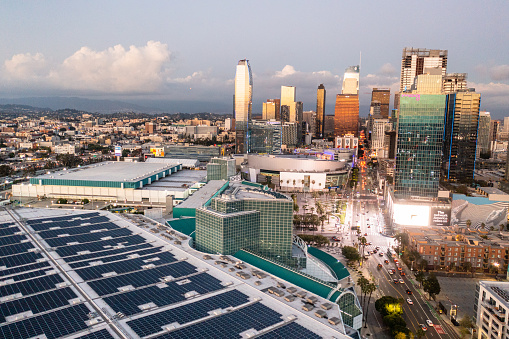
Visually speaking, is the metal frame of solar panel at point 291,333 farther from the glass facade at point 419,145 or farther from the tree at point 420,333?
the glass facade at point 419,145

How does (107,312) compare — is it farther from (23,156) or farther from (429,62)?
(429,62)

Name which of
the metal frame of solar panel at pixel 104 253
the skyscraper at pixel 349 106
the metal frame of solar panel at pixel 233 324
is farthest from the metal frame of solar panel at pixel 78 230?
the skyscraper at pixel 349 106

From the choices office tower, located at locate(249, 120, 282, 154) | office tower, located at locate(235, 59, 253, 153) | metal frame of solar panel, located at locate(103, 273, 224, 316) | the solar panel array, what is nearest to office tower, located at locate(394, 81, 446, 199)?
the solar panel array

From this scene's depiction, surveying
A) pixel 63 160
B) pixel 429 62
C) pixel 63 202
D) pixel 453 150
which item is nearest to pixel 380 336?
pixel 63 202

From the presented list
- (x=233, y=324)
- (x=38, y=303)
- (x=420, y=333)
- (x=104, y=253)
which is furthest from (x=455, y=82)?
(x=38, y=303)

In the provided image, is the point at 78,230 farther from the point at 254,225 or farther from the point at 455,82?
the point at 455,82
